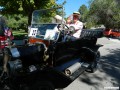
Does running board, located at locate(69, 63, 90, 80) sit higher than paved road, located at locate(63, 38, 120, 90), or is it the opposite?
running board, located at locate(69, 63, 90, 80)

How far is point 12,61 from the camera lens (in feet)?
13.1

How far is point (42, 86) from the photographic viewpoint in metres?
4.01

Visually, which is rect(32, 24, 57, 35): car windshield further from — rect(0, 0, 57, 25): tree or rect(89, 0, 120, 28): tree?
rect(89, 0, 120, 28): tree

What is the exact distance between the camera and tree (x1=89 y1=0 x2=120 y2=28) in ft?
108

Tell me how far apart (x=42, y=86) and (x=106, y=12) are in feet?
101

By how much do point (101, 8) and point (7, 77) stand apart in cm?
3156

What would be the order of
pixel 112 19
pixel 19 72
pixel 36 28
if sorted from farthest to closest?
pixel 112 19 → pixel 36 28 → pixel 19 72

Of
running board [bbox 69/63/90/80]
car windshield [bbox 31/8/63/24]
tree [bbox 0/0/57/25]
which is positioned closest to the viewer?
running board [bbox 69/63/90/80]

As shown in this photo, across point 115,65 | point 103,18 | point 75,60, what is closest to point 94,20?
point 103,18

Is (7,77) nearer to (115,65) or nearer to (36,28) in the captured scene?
(36,28)

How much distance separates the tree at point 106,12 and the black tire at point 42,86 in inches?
1154

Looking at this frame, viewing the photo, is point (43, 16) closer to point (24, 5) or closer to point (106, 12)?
point (24, 5)

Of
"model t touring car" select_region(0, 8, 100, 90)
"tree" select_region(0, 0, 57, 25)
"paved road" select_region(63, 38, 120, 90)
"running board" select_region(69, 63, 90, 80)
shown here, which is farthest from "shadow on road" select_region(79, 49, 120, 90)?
"tree" select_region(0, 0, 57, 25)

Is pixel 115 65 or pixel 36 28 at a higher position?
pixel 36 28
